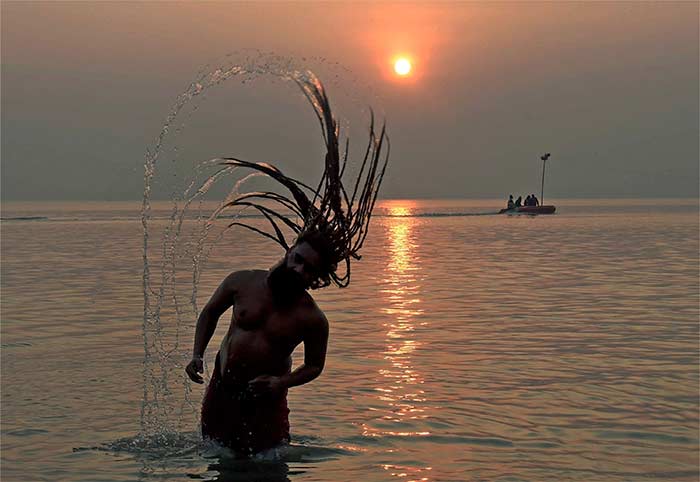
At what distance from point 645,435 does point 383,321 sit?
26.5 feet

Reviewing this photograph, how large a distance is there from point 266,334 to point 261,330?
0.16 feet

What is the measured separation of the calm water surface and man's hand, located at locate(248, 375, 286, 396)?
95 centimetres

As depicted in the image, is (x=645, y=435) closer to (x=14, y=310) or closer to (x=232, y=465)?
(x=232, y=465)

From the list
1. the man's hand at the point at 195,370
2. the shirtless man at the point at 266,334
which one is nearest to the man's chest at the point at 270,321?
the shirtless man at the point at 266,334

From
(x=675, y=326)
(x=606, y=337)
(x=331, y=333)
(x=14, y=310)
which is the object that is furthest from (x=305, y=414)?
(x=14, y=310)

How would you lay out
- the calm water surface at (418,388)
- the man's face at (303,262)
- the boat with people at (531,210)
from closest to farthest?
the man's face at (303,262)
the calm water surface at (418,388)
the boat with people at (531,210)

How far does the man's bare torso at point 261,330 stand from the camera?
24.3 feet

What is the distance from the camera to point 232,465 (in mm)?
8078

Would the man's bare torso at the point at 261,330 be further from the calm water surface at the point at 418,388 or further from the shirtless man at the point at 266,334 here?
the calm water surface at the point at 418,388

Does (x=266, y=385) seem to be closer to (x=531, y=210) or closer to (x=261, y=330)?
(x=261, y=330)

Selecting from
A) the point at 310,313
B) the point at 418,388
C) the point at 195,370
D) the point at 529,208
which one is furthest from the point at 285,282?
the point at 529,208

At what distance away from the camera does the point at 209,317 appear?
769 centimetres

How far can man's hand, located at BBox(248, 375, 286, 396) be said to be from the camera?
24.2 ft

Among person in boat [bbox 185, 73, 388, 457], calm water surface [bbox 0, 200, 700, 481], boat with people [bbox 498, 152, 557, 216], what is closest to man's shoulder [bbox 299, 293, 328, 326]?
person in boat [bbox 185, 73, 388, 457]
